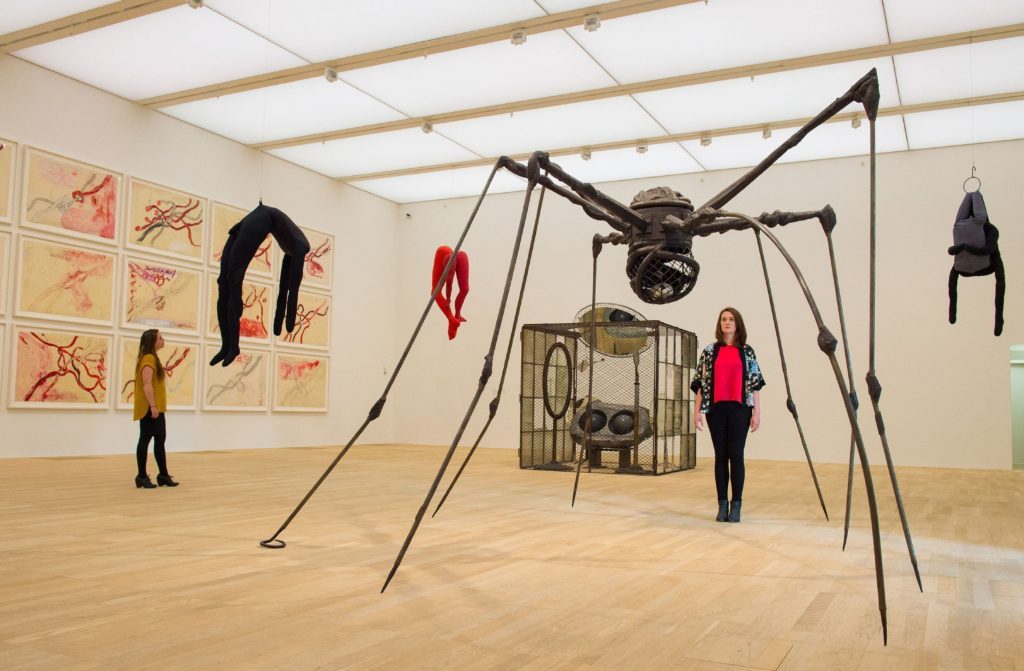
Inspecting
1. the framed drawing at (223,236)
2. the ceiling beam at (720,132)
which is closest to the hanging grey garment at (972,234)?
the ceiling beam at (720,132)

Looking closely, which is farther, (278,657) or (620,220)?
(620,220)

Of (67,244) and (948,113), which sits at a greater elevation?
(948,113)

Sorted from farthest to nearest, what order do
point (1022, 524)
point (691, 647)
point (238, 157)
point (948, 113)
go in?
point (238, 157) < point (948, 113) < point (1022, 524) < point (691, 647)

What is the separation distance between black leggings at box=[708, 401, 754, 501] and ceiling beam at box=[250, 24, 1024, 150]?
4777 millimetres

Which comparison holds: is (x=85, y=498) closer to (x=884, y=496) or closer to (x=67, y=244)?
(x=67, y=244)

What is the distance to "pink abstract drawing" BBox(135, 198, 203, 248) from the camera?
9.92 metres

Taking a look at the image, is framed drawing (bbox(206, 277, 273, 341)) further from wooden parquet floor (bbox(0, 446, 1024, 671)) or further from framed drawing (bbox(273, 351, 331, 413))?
Answer: wooden parquet floor (bbox(0, 446, 1024, 671))

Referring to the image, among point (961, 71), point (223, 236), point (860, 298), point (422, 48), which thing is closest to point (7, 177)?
point (223, 236)

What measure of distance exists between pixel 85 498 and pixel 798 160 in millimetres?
9838

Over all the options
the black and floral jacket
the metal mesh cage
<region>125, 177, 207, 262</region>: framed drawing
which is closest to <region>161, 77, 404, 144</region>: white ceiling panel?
<region>125, 177, 207, 262</region>: framed drawing

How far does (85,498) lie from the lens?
5457 mm

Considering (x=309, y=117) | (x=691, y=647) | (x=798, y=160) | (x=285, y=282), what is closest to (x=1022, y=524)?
(x=691, y=647)

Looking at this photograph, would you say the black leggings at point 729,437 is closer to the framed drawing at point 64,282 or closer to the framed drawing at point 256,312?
the framed drawing at point 64,282

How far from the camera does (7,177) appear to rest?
849 centimetres
